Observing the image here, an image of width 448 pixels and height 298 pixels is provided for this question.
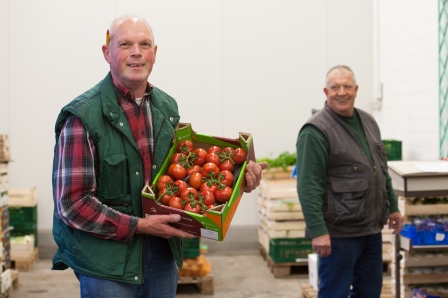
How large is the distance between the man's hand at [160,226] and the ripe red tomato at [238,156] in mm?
414

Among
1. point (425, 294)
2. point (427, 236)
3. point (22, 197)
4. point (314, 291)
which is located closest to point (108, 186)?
point (427, 236)

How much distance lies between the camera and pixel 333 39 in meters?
9.06

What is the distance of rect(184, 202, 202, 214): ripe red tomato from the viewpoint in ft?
8.45

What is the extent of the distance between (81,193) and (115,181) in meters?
0.14

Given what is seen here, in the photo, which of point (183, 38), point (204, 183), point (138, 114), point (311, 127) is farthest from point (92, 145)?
point (183, 38)

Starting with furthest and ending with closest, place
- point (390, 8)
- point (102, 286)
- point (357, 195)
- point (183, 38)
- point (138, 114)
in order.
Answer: point (183, 38) < point (390, 8) < point (357, 195) < point (138, 114) < point (102, 286)

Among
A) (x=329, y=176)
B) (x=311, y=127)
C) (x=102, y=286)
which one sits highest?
(x=311, y=127)

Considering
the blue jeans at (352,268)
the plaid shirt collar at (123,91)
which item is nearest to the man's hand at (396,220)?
the blue jeans at (352,268)

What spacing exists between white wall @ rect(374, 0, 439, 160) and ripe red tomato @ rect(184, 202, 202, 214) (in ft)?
15.4

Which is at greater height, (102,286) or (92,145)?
(92,145)

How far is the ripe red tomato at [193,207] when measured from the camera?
8.45 ft

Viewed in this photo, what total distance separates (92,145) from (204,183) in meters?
0.47

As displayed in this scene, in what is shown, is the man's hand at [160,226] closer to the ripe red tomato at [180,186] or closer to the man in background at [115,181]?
the man in background at [115,181]

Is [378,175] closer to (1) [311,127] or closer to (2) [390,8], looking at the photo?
(1) [311,127]
